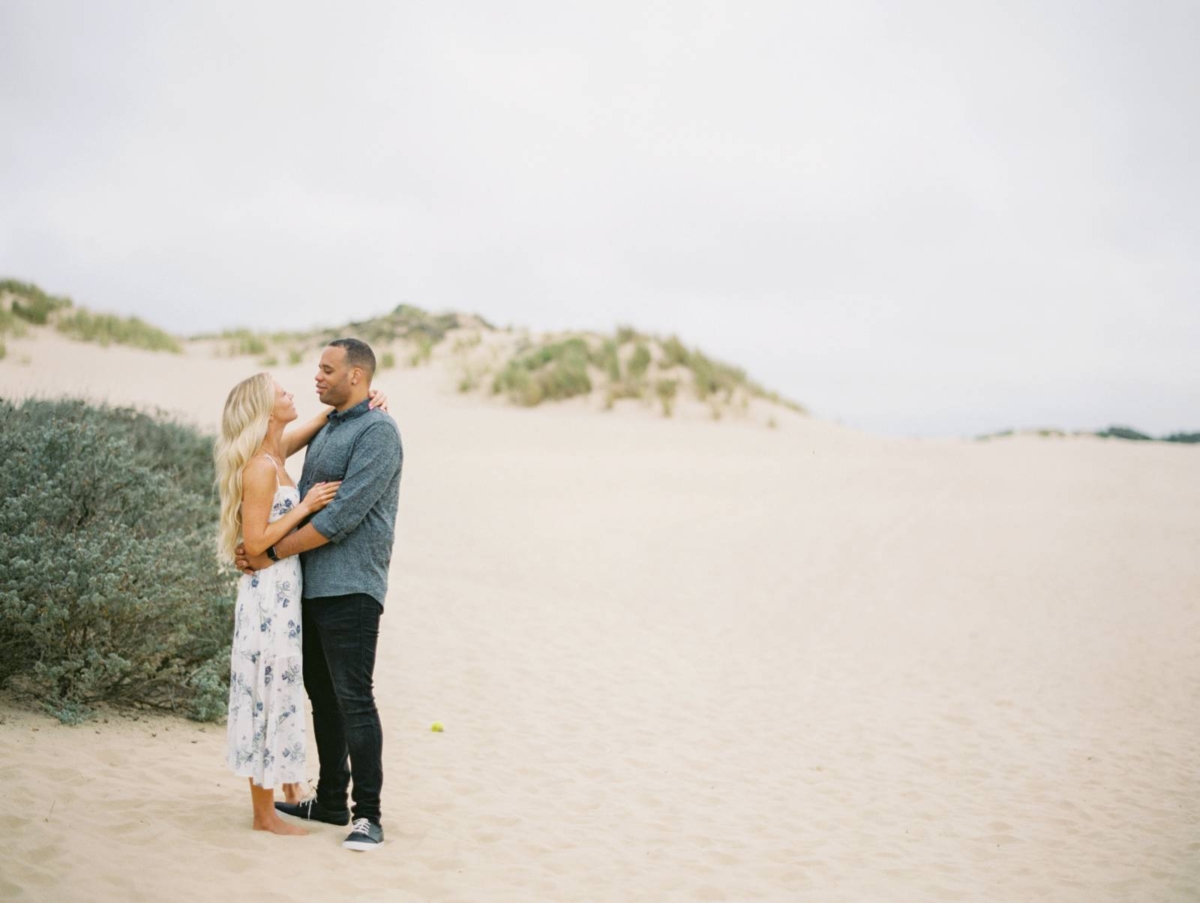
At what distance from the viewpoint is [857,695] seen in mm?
8250

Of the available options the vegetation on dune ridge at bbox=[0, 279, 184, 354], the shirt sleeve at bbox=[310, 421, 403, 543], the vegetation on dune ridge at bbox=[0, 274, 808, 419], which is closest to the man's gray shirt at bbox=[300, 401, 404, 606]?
the shirt sleeve at bbox=[310, 421, 403, 543]

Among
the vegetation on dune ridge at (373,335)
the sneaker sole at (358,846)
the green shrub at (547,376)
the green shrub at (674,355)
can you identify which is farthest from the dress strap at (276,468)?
the vegetation on dune ridge at (373,335)

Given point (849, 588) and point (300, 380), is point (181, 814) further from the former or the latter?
point (300, 380)

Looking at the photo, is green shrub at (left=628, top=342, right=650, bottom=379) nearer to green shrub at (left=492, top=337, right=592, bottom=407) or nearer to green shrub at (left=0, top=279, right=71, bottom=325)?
green shrub at (left=492, top=337, right=592, bottom=407)

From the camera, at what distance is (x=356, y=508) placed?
3.89 m

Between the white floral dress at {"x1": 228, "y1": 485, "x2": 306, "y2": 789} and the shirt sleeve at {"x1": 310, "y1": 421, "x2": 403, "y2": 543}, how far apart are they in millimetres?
317

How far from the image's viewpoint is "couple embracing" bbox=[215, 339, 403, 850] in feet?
12.9

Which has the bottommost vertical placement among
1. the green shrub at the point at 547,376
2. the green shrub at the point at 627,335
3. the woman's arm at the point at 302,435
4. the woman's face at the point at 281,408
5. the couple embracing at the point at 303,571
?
the couple embracing at the point at 303,571

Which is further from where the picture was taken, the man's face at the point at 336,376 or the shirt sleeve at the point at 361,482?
the man's face at the point at 336,376

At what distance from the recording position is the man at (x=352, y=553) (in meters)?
3.92

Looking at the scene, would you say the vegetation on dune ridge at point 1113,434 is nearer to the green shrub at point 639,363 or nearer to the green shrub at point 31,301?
the green shrub at point 639,363

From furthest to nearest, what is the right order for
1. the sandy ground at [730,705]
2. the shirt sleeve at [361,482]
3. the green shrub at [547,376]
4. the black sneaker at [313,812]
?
the green shrub at [547,376], the black sneaker at [313,812], the sandy ground at [730,705], the shirt sleeve at [361,482]

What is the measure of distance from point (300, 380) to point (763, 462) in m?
11.4

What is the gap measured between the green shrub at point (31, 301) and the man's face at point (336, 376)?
74.0 ft
